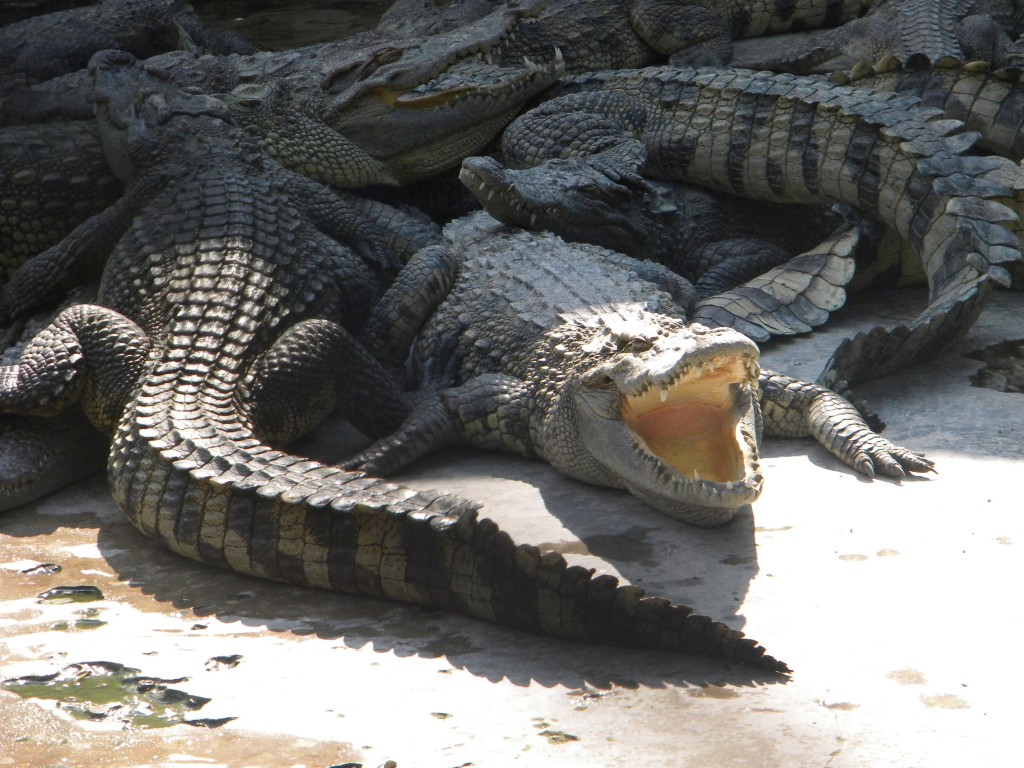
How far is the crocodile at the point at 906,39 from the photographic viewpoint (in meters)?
6.21

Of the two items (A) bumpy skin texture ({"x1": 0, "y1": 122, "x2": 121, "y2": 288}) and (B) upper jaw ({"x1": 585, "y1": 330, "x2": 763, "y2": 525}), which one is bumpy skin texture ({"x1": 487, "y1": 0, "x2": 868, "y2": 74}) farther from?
(B) upper jaw ({"x1": 585, "y1": 330, "x2": 763, "y2": 525})

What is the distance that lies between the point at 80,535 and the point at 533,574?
1427 mm

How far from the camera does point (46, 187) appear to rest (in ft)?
14.8

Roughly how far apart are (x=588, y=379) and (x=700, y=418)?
0.32m

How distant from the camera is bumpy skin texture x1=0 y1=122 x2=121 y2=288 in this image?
4.51 m

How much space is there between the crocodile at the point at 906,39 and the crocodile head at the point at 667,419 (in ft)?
11.7

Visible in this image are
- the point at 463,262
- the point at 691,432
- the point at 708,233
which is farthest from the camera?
the point at 708,233

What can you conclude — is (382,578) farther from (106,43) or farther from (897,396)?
(106,43)

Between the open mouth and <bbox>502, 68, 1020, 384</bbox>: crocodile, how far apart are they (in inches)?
31.9

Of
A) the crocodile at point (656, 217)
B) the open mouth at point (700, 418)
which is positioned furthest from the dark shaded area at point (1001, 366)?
the open mouth at point (700, 418)

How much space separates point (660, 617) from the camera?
2410 mm

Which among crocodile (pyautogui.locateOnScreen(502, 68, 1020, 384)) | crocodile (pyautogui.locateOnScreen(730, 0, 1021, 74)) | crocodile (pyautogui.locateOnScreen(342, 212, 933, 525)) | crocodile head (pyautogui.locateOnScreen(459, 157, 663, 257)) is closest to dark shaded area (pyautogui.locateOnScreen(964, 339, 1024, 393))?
crocodile (pyautogui.locateOnScreen(502, 68, 1020, 384))

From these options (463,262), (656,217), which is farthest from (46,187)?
(656,217)

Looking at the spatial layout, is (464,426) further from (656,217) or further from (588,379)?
(656,217)
